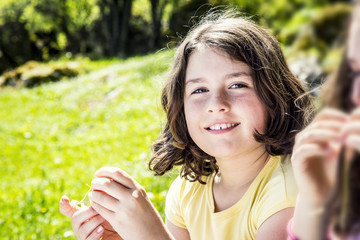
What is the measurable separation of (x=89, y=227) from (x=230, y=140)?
0.57m

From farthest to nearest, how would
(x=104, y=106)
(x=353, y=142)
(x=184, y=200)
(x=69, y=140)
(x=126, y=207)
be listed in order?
(x=104, y=106), (x=69, y=140), (x=184, y=200), (x=126, y=207), (x=353, y=142)

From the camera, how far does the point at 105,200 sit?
133 centimetres

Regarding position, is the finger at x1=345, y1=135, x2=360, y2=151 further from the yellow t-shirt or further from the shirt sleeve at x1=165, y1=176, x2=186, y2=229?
the shirt sleeve at x1=165, y1=176, x2=186, y2=229

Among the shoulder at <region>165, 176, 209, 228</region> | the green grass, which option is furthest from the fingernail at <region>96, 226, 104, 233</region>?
the green grass

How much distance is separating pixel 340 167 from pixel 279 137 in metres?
1.18

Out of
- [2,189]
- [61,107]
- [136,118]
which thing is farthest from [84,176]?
[61,107]

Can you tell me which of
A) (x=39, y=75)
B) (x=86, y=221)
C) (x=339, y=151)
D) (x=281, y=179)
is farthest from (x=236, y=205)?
(x=39, y=75)

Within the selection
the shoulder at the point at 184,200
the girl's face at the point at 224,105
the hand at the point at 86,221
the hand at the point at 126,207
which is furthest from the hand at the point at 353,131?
the shoulder at the point at 184,200

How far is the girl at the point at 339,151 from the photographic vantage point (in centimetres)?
47

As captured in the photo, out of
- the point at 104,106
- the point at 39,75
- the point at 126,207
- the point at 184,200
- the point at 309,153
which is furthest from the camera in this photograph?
the point at 39,75

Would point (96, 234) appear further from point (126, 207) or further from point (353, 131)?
point (353, 131)

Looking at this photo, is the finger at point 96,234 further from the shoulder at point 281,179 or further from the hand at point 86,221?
the shoulder at point 281,179

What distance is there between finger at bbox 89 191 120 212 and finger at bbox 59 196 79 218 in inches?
9.6

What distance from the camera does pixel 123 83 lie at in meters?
8.80
